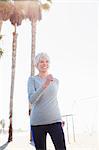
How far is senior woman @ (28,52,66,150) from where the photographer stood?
1.91 m

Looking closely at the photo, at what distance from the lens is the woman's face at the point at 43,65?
1963 mm

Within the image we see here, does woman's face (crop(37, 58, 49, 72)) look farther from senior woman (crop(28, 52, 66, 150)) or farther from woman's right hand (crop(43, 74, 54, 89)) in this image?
woman's right hand (crop(43, 74, 54, 89))

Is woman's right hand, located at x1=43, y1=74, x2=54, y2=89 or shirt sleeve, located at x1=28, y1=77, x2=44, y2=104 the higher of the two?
woman's right hand, located at x1=43, y1=74, x2=54, y2=89

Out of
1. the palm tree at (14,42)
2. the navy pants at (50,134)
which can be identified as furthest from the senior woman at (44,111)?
the palm tree at (14,42)

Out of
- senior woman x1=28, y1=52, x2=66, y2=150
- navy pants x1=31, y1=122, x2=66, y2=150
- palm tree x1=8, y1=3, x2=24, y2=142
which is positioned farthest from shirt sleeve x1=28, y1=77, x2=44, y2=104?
palm tree x1=8, y1=3, x2=24, y2=142

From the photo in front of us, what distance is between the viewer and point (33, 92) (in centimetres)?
191

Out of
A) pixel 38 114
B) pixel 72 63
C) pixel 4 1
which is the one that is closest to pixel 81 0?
pixel 72 63

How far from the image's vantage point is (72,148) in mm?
3838

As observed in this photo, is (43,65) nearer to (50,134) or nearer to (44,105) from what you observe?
(44,105)

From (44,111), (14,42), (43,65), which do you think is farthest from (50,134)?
(14,42)

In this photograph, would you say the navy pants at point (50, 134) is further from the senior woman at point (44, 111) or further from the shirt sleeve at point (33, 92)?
the shirt sleeve at point (33, 92)

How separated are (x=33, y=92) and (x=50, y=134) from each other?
24 cm

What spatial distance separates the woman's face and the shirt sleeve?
7cm

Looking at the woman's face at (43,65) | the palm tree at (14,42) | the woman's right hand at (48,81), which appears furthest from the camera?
the palm tree at (14,42)
